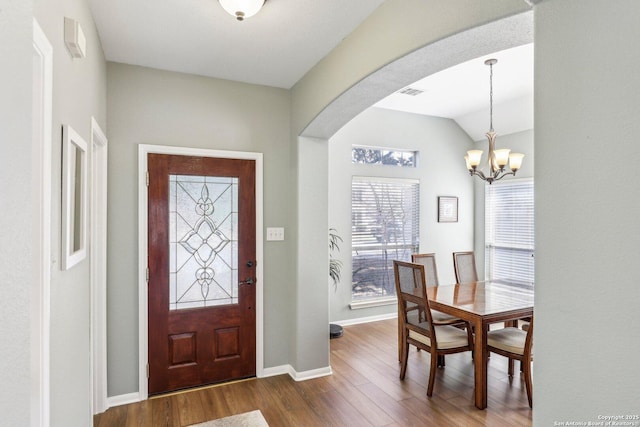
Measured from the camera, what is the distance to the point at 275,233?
335 cm

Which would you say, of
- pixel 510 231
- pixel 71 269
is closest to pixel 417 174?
pixel 510 231

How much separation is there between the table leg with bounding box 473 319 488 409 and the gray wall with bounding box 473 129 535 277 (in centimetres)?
320

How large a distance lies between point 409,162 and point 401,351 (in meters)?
2.96

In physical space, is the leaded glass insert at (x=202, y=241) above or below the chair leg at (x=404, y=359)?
above

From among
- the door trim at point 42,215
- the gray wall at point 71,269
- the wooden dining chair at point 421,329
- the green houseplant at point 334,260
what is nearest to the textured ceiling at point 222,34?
the gray wall at point 71,269

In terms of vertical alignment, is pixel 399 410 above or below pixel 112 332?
below

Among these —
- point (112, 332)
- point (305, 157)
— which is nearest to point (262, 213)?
point (305, 157)

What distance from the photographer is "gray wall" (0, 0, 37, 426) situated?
0.73 m

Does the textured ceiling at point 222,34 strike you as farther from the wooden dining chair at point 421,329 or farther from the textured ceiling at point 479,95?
the wooden dining chair at point 421,329

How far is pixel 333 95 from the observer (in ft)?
8.72

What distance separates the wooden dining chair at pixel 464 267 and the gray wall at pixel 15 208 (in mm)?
3977
